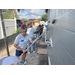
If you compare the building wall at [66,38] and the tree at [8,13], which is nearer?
the building wall at [66,38]

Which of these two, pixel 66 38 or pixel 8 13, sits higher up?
pixel 8 13

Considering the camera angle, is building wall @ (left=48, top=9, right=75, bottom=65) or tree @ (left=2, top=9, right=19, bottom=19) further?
tree @ (left=2, top=9, right=19, bottom=19)

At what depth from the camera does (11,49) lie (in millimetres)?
4758

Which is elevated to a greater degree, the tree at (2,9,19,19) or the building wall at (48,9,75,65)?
the tree at (2,9,19,19)

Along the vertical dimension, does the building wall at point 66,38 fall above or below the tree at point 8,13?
below

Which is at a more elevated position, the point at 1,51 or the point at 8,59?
the point at 8,59

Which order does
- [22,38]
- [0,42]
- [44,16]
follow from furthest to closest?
[44,16]
[0,42]
[22,38]

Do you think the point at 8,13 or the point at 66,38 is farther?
the point at 8,13
